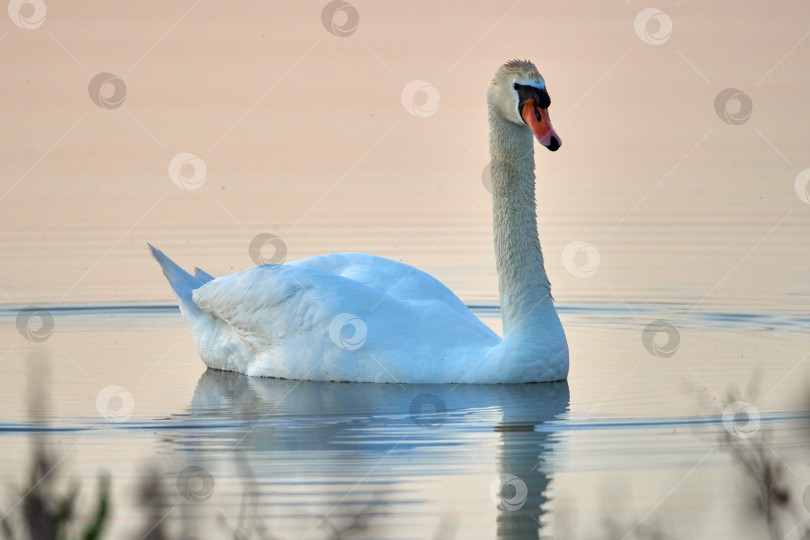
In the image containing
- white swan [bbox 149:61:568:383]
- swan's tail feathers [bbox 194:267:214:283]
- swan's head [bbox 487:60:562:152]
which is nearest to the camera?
swan's head [bbox 487:60:562:152]

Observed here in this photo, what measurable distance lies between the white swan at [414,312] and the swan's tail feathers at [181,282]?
1.65 ft

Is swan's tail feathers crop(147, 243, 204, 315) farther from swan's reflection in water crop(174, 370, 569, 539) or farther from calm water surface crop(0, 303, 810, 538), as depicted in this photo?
swan's reflection in water crop(174, 370, 569, 539)

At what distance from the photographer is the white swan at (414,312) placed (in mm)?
10156

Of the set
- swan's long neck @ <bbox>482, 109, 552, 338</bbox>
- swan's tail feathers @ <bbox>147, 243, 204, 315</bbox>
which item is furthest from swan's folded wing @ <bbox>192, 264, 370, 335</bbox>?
swan's long neck @ <bbox>482, 109, 552, 338</bbox>

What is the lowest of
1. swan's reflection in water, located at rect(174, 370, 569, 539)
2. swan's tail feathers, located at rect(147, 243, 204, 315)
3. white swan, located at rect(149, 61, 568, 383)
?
swan's reflection in water, located at rect(174, 370, 569, 539)

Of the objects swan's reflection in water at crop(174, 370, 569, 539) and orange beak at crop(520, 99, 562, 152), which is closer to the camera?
swan's reflection in water at crop(174, 370, 569, 539)

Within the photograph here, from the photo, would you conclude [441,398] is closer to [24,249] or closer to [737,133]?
[24,249]

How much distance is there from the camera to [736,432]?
8.63 meters

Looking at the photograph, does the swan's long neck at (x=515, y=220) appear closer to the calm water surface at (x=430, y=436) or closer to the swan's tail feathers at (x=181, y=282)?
the calm water surface at (x=430, y=436)

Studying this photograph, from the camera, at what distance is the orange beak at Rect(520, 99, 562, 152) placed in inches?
384

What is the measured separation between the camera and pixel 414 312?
34.2 feet

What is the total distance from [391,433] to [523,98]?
2789 millimetres

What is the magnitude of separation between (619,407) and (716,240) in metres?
7.05

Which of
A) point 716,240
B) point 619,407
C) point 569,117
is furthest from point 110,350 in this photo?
point 569,117
